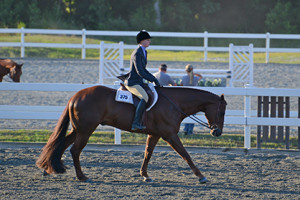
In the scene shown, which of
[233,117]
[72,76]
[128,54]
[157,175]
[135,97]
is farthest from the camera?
[128,54]

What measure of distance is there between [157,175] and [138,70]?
175 cm

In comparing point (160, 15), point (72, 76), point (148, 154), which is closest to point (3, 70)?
point (72, 76)

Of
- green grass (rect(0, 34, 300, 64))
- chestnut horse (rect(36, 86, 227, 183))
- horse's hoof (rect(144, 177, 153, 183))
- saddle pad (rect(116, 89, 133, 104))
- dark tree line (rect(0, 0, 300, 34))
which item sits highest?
dark tree line (rect(0, 0, 300, 34))

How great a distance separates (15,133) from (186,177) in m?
5.77

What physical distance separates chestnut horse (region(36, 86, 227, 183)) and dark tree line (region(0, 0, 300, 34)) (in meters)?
27.2

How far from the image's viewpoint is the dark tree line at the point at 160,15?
1452 inches

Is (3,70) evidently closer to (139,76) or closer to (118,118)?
(118,118)

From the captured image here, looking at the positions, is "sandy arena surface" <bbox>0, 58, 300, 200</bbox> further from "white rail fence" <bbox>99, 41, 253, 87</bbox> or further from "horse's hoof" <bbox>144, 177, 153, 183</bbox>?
"white rail fence" <bbox>99, 41, 253, 87</bbox>

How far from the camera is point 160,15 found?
40562 millimetres

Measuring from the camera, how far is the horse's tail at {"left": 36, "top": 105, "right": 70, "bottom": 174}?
305 inches

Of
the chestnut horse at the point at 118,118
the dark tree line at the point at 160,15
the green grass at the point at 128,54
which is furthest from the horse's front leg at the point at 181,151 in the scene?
the dark tree line at the point at 160,15

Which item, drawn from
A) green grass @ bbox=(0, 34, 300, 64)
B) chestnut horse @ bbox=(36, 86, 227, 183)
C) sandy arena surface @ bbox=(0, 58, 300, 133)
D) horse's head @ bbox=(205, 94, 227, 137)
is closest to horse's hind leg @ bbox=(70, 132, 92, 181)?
chestnut horse @ bbox=(36, 86, 227, 183)

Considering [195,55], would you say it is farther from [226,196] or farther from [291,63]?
[226,196]

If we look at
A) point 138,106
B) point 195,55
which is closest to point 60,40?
point 195,55
